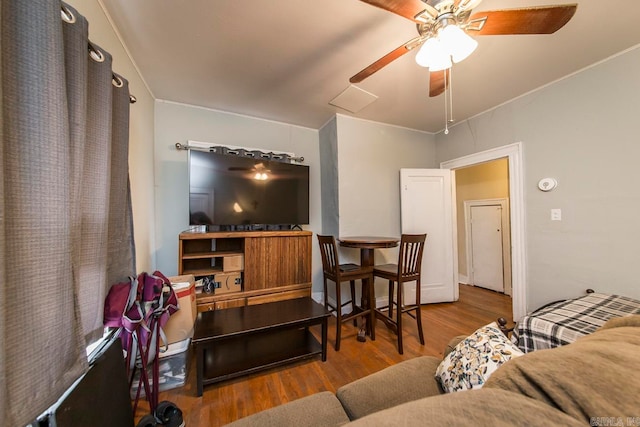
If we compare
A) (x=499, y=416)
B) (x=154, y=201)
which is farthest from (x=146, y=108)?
(x=499, y=416)

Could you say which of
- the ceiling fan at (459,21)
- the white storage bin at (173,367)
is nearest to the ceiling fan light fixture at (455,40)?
the ceiling fan at (459,21)

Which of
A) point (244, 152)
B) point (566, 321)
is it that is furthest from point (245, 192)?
point (566, 321)

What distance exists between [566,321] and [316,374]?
169 centimetres

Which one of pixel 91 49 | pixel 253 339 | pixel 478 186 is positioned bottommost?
pixel 253 339

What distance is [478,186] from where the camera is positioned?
13.1ft

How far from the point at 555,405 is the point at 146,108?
3092 millimetres

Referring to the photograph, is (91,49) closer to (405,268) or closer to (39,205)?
(39,205)

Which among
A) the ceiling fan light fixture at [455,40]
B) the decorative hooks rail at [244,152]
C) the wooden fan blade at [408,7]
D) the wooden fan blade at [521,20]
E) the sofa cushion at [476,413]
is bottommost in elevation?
the sofa cushion at [476,413]

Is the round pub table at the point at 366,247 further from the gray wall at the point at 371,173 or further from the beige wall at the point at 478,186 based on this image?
the beige wall at the point at 478,186

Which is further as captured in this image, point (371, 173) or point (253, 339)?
point (371, 173)

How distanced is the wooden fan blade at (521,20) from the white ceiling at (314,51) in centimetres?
41

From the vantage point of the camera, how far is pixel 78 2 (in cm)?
116

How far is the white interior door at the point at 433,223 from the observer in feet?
10.2

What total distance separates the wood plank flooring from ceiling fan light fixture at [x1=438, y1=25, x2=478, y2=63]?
7.26ft
